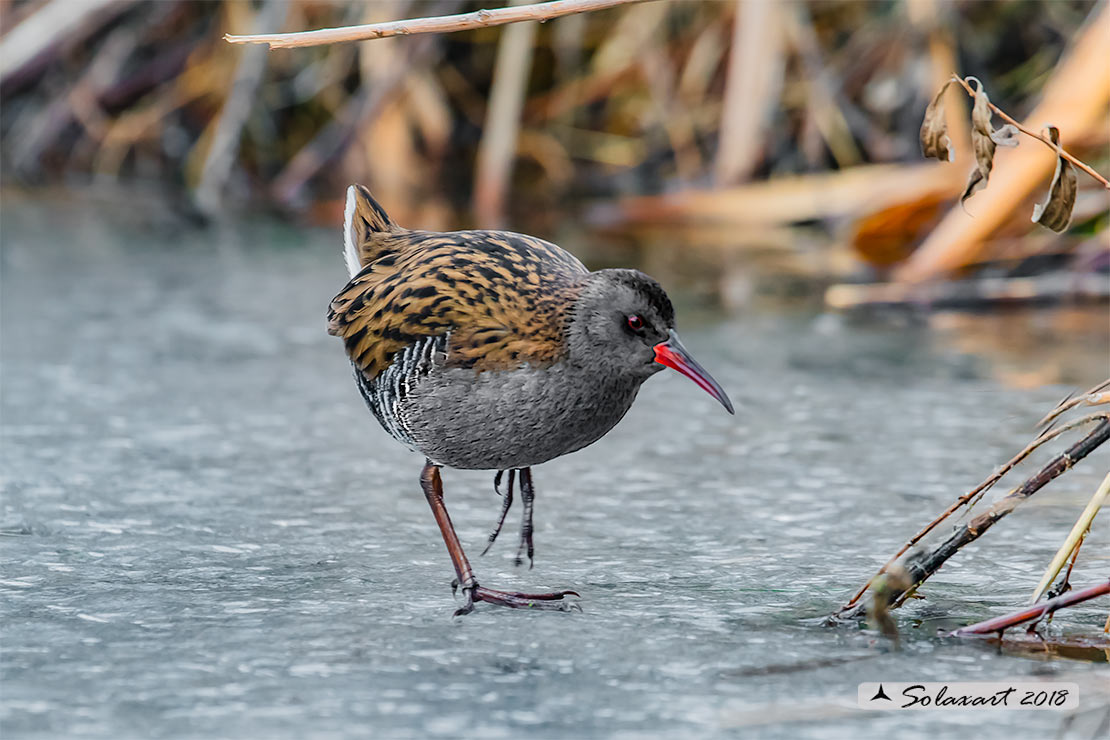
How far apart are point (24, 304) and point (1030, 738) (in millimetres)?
4641

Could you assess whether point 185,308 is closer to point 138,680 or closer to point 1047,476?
point 138,680

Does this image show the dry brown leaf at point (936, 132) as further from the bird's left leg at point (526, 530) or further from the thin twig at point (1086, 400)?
the bird's left leg at point (526, 530)

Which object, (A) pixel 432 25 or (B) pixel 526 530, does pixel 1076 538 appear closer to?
(B) pixel 526 530

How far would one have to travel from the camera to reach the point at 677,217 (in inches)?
313

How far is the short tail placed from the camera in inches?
149

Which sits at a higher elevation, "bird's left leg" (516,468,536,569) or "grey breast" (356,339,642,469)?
"grey breast" (356,339,642,469)

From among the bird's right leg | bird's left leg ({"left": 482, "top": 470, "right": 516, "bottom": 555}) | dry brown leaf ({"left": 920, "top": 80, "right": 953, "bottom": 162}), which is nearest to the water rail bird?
the bird's right leg

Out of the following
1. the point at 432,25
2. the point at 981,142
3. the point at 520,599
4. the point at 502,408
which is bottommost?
the point at 520,599

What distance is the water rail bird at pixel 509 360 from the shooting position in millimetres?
2990

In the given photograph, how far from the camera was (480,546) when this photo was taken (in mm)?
3395

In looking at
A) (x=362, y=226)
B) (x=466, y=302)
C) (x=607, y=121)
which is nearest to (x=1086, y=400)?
(x=466, y=302)

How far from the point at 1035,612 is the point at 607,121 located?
745 cm

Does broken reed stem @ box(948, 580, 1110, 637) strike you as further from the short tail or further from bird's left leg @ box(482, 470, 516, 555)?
the short tail

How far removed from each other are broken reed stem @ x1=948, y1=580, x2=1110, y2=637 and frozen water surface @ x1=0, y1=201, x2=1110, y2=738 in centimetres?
4
